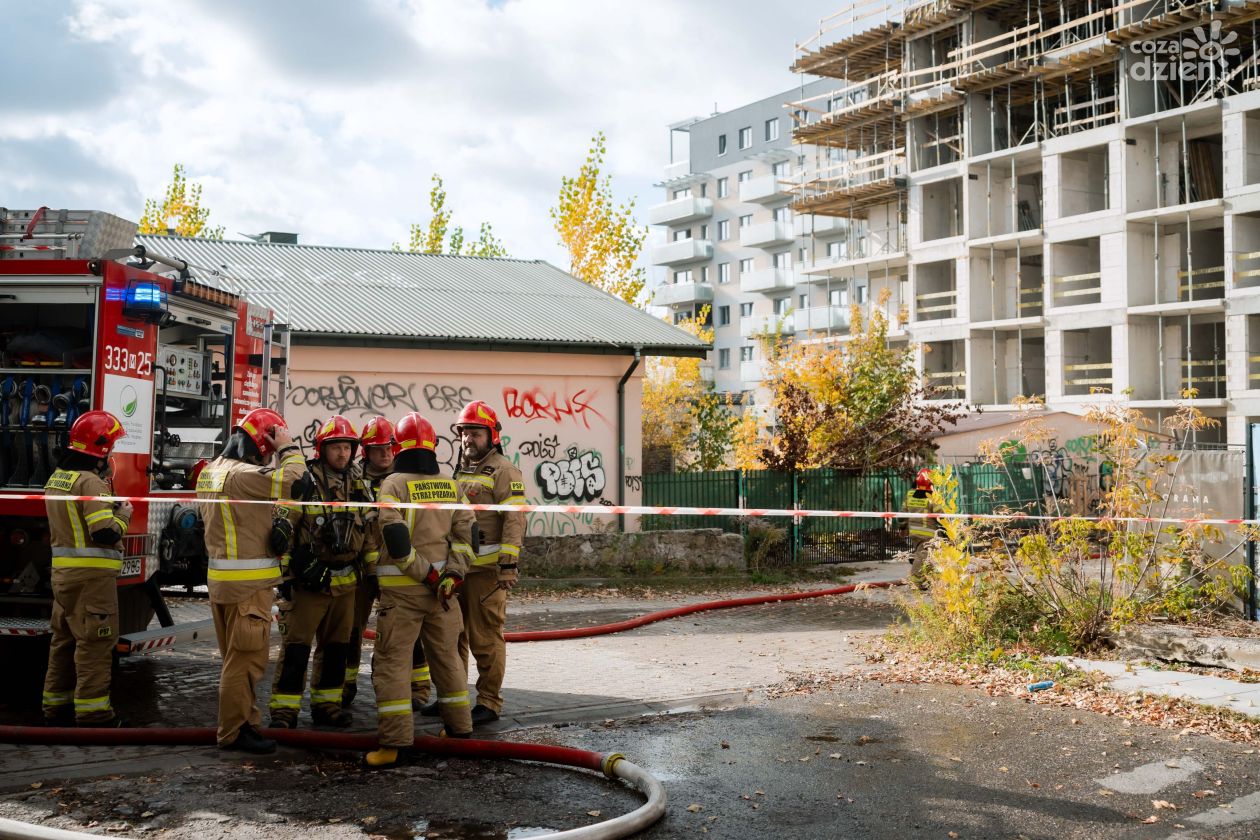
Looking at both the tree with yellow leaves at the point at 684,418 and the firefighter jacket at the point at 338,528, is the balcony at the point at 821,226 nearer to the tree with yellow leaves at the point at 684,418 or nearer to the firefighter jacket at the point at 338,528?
the tree with yellow leaves at the point at 684,418

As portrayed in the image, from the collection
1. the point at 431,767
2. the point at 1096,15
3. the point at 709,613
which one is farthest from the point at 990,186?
the point at 431,767

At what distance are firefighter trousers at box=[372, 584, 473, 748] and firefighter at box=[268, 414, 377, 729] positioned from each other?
0.61m

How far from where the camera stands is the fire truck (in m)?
8.06

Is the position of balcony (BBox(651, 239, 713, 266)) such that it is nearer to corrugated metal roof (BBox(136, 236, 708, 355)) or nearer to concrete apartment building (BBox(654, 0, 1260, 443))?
concrete apartment building (BBox(654, 0, 1260, 443))

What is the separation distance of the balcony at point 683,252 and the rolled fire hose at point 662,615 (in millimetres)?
54885

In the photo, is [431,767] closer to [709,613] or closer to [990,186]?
[709,613]

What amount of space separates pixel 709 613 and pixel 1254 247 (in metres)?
25.9

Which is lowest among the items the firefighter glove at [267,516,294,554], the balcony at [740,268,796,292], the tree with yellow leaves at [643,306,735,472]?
the firefighter glove at [267,516,294,554]

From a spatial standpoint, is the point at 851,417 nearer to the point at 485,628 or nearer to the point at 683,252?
the point at 485,628

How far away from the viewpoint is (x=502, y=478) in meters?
7.80

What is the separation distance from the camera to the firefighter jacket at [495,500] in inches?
300

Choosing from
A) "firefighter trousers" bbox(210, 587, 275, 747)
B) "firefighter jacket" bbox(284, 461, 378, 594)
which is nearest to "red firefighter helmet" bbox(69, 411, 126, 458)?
"firefighter jacket" bbox(284, 461, 378, 594)

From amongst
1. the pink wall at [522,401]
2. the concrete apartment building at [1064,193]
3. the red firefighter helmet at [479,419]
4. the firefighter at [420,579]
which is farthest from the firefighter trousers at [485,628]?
the concrete apartment building at [1064,193]

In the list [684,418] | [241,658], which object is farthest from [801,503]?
[684,418]
